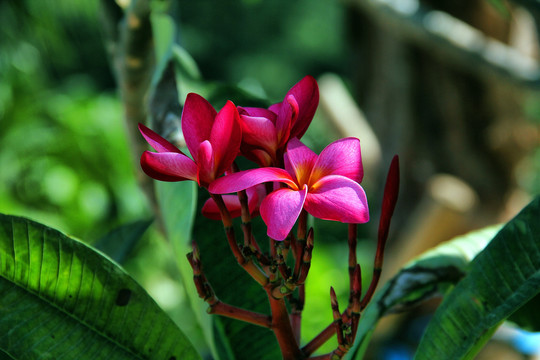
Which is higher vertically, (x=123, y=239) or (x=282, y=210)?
(x=282, y=210)

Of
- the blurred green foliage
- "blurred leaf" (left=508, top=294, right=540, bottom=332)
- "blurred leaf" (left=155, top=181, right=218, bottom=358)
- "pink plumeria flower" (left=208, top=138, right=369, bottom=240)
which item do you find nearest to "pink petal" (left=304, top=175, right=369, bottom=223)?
"pink plumeria flower" (left=208, top=138, right=369, bottom=240)

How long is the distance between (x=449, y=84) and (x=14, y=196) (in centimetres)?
324

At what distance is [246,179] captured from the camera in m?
0.29

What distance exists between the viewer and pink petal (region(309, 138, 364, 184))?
0.32 metres

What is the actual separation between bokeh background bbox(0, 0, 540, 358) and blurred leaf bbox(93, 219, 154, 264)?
0.5 inches

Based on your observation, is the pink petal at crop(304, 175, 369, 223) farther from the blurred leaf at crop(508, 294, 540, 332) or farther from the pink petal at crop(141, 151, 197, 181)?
the blurred leaf at crop(508, 294, 540, 332)

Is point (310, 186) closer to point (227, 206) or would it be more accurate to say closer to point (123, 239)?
point (227, 206)

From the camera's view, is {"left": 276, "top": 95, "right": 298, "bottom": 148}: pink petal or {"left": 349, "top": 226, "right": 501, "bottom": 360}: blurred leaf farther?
{"left": 349, "top": 226, "right": 501, "bottom": 360}: blurred leaf

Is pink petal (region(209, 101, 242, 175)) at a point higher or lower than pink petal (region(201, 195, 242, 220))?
higher

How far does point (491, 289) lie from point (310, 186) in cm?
13

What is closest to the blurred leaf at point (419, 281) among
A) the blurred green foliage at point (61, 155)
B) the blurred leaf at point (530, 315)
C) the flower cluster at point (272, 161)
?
the blurred leaf at point (530, 315)

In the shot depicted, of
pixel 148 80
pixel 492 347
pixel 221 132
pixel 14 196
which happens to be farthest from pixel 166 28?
pixel 14 196

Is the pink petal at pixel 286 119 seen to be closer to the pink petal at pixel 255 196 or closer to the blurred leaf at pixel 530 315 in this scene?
the pink petal at pixel 255 196

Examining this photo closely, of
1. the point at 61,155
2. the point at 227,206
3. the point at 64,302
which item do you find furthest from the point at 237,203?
the point at 61,155
